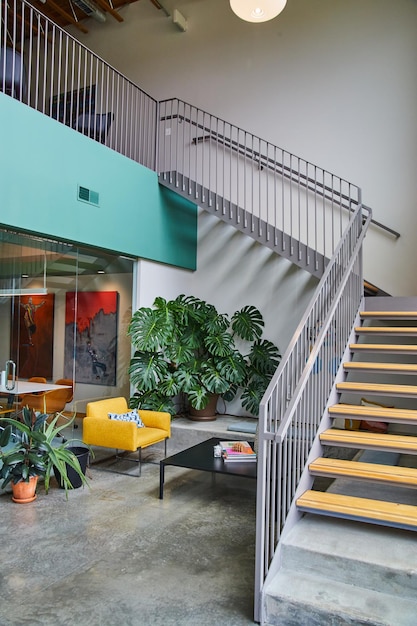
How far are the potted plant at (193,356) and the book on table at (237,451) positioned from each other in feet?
4.46

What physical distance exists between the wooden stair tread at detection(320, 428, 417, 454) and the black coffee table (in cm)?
88

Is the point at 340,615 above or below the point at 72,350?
below

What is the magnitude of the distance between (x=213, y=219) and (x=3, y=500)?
514cm

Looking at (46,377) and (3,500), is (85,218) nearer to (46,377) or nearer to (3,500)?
(46,377)

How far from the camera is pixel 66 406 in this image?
555 centimetres

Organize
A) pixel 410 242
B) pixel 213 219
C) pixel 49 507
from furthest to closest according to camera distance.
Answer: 1. pixel 213 219
2. pixel 410 242
3. pixel 49 507

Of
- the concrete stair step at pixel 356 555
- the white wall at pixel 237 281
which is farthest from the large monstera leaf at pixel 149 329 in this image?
the concrete stair step at pixel 356 555

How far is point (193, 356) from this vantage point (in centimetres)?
657

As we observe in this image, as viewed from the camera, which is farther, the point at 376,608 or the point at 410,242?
the point at 410,242

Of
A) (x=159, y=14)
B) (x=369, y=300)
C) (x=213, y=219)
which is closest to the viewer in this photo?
(x=369, y=300)

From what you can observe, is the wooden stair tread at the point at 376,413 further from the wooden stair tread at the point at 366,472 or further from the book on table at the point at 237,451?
the book on table at the point at 237,451

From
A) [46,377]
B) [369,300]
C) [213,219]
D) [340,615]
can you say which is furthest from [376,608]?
[213,219]

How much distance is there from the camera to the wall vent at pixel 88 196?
540 centimetres

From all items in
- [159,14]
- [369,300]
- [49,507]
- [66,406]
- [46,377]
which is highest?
[159,14]
